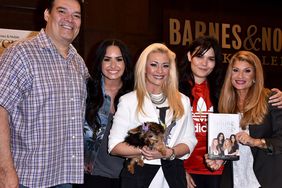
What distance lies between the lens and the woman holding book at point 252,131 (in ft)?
10.1

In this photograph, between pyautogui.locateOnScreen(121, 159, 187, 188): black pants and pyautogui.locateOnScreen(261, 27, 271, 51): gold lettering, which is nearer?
pyautogui.locateOnScreen(121, 159, 187, 188): black pants

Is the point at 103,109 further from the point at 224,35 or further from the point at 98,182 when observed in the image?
the point at 224,35

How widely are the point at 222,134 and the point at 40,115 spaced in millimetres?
1236

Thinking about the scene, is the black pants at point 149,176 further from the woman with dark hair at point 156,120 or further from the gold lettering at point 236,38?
the gold lettering at point 236,38

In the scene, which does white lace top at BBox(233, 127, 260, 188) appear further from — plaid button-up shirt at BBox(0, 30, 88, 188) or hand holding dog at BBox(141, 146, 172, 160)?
plaid button-up shirt at BBox(0, 30, 88, 188)

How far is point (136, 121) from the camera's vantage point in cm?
298

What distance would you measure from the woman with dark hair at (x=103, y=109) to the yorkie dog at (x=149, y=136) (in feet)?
1.27

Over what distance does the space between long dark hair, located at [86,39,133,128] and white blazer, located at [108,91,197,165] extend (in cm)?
24

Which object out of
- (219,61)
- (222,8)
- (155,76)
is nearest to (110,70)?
(155,76)

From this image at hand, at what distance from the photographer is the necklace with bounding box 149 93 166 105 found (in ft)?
10.0

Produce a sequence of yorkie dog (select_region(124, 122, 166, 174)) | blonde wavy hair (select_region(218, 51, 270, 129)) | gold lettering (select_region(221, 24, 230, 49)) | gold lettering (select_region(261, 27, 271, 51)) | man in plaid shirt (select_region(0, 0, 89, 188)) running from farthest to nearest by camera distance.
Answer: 1. gold lettering (select_region(261, 27, 271, 51))
2. gold lettering (select_region(221, 24, 230, 49))
3. blonde wavy hair (select_region(218, 51, 270, 129))
4. yorkie dog (select_region(124, 122, 166, 174))
5. man in plaid shirt (select_region(0, 0, 89, 188))

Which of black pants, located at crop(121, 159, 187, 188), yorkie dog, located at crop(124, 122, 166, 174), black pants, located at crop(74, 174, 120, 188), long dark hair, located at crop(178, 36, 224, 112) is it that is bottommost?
black pants, located at crop(74, 174, 120, 188)

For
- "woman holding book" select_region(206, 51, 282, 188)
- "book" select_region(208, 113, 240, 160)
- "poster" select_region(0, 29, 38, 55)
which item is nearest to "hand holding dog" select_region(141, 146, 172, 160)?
"book" select_region(208, 113, 240, 160)

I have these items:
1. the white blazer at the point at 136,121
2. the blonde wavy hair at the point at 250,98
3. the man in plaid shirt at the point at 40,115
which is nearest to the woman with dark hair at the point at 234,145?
the blonde wavy hair at the point at 250,98
